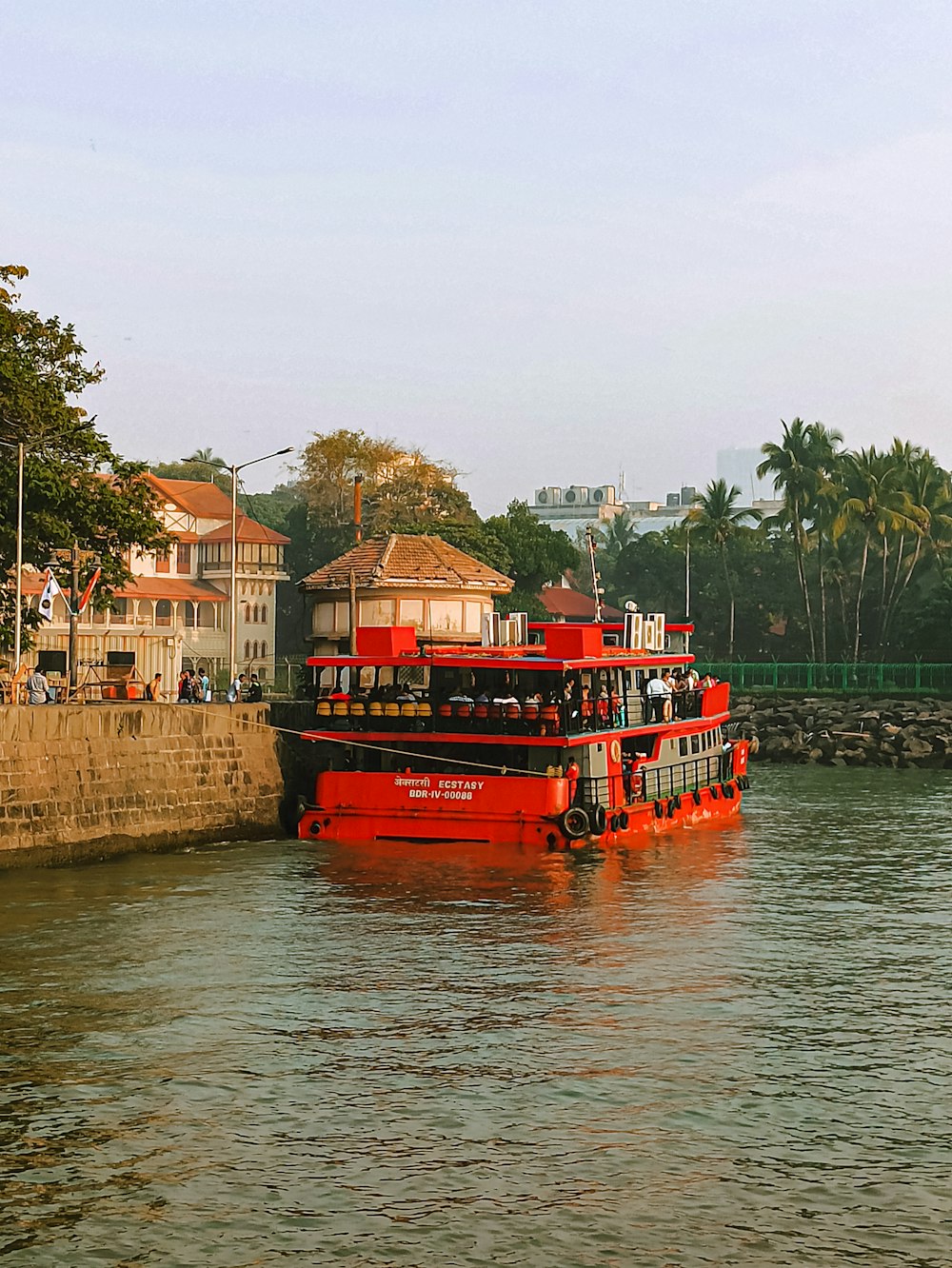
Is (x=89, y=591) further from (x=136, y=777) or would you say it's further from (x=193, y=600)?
(x=193, y=600)

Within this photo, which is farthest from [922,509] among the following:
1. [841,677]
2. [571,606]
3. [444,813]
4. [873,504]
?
[444,813]

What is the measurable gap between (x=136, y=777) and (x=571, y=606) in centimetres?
7744

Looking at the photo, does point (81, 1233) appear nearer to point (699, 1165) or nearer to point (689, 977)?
point (699, 1165)

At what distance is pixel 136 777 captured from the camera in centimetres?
3522

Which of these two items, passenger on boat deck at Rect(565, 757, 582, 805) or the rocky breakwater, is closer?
passenger on boat deck at Rect(565, 757, 582, 805)

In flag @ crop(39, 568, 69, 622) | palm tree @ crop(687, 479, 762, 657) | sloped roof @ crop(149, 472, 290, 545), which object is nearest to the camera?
flag @ crop(39, 568, 69, 622)

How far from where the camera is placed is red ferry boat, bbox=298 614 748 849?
36125mm

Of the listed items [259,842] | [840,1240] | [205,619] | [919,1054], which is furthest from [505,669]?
[205,619]

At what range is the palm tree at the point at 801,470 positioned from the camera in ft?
311

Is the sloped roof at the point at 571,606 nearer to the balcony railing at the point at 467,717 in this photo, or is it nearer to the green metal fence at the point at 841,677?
the green metal fence at the point at 841,677

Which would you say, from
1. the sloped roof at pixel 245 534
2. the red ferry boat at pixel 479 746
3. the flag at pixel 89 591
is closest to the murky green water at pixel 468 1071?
the red ferry boat at pixel 479 746

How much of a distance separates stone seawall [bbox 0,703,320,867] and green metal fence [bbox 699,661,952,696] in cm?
4768

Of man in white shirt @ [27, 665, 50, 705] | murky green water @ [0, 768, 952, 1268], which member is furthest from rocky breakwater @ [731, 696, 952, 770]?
man in white shirt @ [27, 665, 50, 705]

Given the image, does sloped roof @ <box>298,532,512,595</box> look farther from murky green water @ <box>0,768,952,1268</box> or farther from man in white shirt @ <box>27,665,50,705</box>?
murky green water @ <box>0,768,952,1268</box>
